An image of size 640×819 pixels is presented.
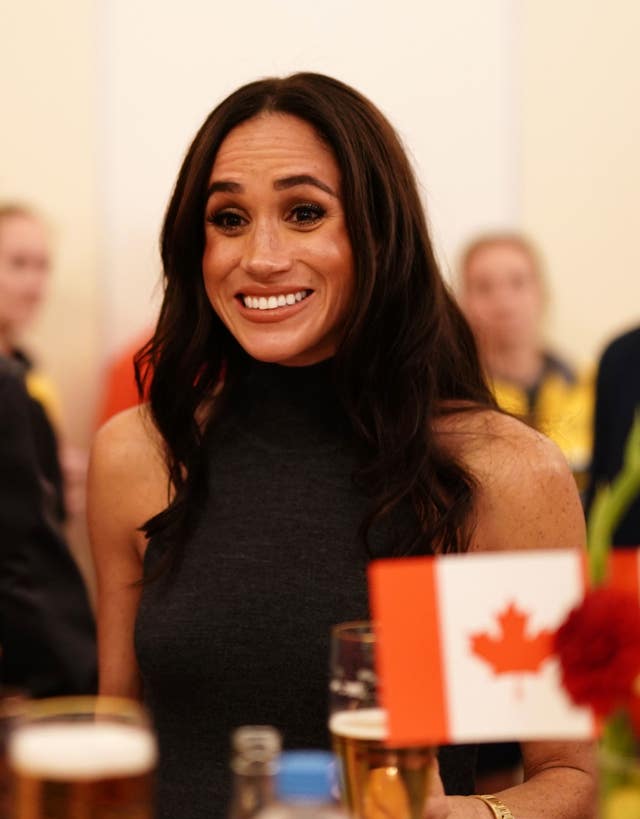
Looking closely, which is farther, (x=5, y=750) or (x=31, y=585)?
(x=31, y=585)

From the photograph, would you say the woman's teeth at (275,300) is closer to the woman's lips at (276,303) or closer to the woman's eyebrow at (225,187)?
the woman's lips at (276,303)

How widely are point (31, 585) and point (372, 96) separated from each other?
3.21 m

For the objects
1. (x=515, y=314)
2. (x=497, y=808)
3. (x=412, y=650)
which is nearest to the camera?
(x=412, y=650)

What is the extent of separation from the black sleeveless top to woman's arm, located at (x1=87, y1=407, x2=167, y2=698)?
0.07 meters

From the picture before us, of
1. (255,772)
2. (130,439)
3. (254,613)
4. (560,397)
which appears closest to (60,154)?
(560,397)

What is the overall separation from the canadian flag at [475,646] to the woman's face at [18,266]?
3.67 meters

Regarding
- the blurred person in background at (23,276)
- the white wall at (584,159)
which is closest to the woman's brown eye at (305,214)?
the blurred person in background at (23,276)

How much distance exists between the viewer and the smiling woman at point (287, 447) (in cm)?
161

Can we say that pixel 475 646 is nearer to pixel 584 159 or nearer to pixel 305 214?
pixel 305 214

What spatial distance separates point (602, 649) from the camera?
2.77 ft

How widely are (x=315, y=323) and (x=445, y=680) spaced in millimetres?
828

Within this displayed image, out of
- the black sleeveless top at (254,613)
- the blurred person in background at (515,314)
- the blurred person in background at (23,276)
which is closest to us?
the black sleeveless top at (254,613)

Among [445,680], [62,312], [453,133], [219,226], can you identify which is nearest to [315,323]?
[219,226]

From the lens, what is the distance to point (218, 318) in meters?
1.83
